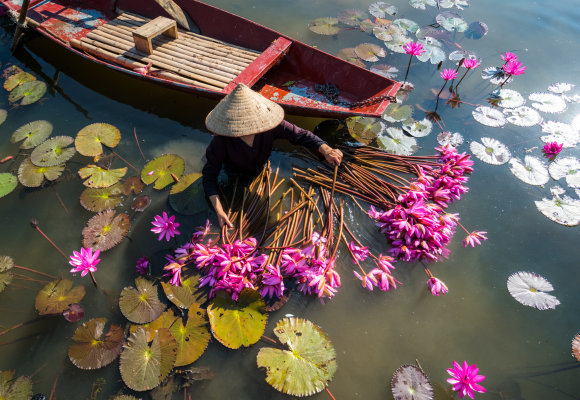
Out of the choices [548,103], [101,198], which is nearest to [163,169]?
[101,198]

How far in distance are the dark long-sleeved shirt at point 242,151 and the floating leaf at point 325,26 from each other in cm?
356

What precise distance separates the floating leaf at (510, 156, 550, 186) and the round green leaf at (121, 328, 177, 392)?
14.0 ft

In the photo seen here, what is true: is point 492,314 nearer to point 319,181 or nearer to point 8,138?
point 319,181

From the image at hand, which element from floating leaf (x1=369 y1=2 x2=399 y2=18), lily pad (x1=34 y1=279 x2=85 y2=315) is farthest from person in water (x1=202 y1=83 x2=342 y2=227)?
floating leaf (x1=369 y1=2 x2=399 y2=18)

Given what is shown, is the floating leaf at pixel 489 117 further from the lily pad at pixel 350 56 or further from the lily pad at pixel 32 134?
the lily pad at pixel 32 134

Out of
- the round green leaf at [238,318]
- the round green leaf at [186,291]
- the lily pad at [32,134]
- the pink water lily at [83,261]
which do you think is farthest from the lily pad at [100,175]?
the round green leaf at [238,318]

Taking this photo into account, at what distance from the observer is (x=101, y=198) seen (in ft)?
10.9

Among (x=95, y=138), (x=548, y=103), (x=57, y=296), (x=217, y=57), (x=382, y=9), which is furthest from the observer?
(x=382, y=9)

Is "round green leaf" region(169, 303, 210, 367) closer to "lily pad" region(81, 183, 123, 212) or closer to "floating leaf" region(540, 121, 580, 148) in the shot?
"lily pad" region(81, 183, 123, 212)

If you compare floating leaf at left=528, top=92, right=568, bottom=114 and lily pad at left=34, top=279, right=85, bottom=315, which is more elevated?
floating leaf at left=528, top=92, right=568, bottom=114

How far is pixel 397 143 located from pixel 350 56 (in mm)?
2117

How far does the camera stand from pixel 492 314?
2686mm

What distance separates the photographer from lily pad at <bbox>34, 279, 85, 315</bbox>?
8.68 feet

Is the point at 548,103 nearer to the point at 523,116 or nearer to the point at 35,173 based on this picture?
the point at 523,116
